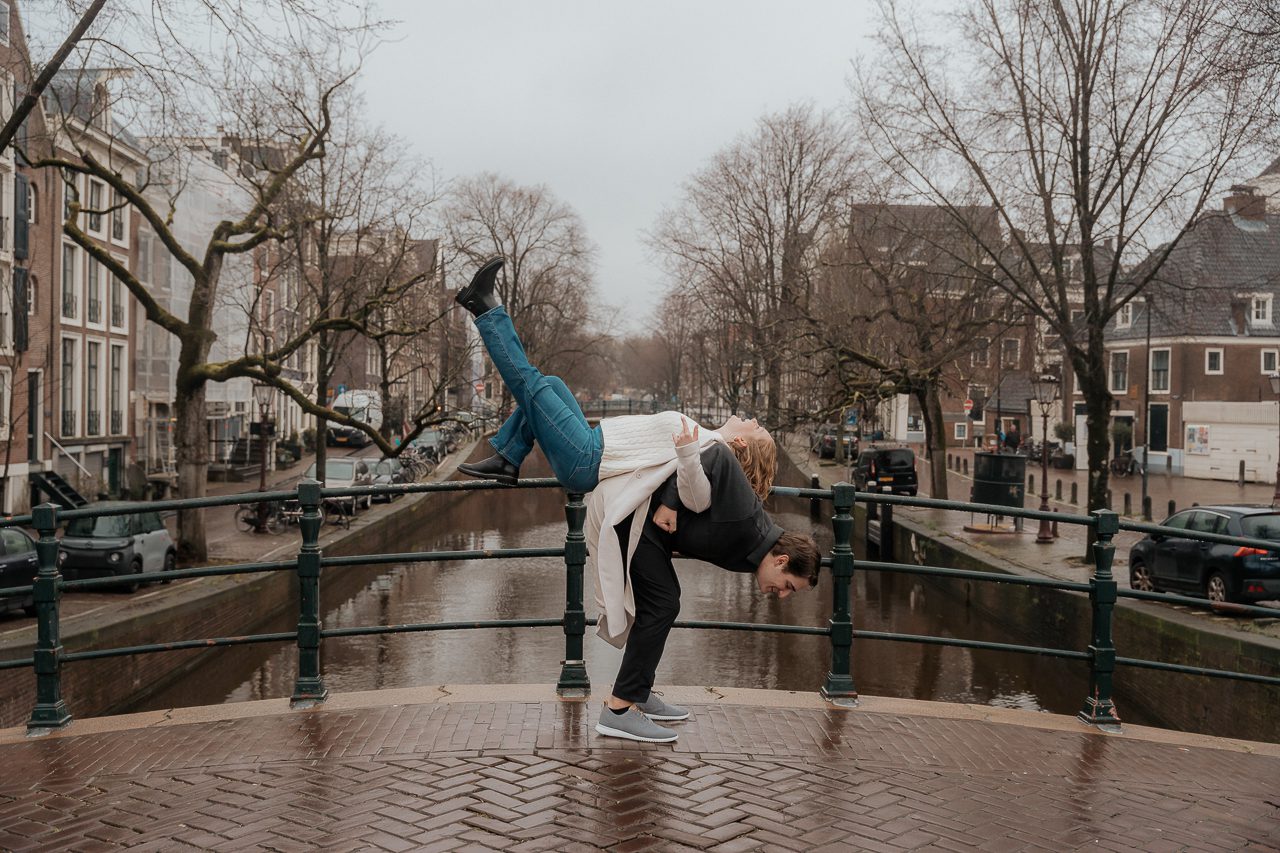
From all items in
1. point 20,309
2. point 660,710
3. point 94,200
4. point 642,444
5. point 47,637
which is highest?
point 94,200

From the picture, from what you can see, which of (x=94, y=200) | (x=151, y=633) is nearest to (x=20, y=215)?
(x=94, y=200)

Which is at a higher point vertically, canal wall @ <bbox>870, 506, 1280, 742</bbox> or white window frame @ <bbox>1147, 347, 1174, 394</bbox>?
white window frame @ <bbox>1147, 347, 1174, 394</bbox>

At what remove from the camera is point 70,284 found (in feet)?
94.3

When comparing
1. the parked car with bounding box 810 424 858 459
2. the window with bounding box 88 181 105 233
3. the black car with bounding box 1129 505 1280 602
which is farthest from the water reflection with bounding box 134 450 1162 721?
the parked car with bounding box 810 424 858 459

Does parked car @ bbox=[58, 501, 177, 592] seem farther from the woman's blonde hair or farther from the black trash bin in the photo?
the black trash bin

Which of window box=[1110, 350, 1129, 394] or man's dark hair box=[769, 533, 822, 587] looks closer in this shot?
man's dark hair box=[769, 533, 822, 587]

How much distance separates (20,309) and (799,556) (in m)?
24.8

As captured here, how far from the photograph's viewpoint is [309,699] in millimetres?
5102

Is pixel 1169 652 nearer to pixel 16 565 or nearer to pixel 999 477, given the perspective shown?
pixel 999 477

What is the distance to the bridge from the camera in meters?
3.68

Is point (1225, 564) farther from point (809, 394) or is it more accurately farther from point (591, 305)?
point (591, 305)

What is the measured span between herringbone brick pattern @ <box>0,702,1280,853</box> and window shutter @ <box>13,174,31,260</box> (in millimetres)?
23541

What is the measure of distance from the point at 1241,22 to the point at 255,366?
15615mm

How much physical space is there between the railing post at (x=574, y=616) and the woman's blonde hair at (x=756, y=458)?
1.09m
